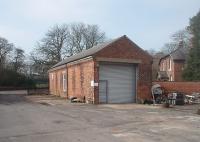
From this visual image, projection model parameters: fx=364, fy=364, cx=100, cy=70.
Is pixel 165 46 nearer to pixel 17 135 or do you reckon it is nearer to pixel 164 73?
pixel 164 73

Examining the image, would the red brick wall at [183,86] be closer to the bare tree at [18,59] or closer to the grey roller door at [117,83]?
the grey roller door at [117,83]

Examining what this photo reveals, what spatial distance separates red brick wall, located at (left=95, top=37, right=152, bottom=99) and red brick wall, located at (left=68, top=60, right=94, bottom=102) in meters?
2.27

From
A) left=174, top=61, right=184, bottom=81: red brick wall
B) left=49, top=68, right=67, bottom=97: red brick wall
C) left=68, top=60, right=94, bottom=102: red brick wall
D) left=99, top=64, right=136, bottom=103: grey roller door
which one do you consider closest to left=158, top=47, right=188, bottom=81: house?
left=174, top=61, right=184, bottom=81: red brick wall

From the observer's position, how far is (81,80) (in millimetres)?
35000

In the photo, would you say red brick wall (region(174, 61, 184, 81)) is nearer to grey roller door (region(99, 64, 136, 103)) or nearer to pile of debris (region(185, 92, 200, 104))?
pile of debris (region(185, 92, 200, 104))

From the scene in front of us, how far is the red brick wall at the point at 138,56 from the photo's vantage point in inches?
1291

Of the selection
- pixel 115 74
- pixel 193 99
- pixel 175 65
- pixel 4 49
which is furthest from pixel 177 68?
pixel 4 49

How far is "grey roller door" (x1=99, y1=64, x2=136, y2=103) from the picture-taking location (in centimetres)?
3244

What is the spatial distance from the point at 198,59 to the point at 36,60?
3758cm

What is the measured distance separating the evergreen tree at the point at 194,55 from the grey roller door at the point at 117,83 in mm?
19333

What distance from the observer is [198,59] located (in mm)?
51281

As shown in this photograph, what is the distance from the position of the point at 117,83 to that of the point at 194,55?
22.6m

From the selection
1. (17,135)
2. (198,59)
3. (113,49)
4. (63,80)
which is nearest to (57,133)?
(17,135)

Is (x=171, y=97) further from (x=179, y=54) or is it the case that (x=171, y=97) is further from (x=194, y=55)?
(x=179, y=54)
